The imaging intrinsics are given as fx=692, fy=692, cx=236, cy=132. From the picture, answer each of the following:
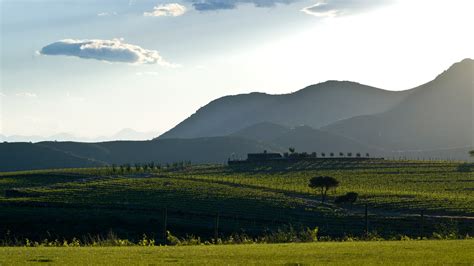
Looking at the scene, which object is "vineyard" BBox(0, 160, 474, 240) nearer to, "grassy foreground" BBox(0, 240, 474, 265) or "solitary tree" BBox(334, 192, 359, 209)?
"solitary tree" BBox(334, 192, 359, 209)

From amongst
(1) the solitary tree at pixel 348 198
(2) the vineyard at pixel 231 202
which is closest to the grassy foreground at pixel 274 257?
(2) the vineyard at pixel 231 202

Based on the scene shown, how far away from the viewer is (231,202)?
108 meters

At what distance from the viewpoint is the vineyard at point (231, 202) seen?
269 feet

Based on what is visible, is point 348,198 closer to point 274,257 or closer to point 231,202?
point 231,202

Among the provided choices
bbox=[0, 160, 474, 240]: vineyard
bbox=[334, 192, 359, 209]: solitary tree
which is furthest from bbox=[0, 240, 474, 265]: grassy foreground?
bbox=[334, 192, 359, 209]: solitary tree

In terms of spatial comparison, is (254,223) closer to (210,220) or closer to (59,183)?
(210,220)

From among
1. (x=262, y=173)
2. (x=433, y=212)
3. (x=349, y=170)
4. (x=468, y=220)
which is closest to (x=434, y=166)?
(x=349, y=170)

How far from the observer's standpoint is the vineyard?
269ft

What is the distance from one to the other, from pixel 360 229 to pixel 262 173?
86.7 m

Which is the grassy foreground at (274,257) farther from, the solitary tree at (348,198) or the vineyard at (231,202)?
the solitary tree at (348,198)

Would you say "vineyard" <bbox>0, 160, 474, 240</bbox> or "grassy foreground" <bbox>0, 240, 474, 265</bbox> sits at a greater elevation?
"grassy foreground" <bbox>0, 240, 474, 265</bbox>

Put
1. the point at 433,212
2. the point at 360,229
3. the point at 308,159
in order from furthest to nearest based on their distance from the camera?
the point at 308,159, the point at 433,212, the point at 360,229

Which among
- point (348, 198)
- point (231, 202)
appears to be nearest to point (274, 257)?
point (348, 198)

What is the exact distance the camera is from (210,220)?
294ft
